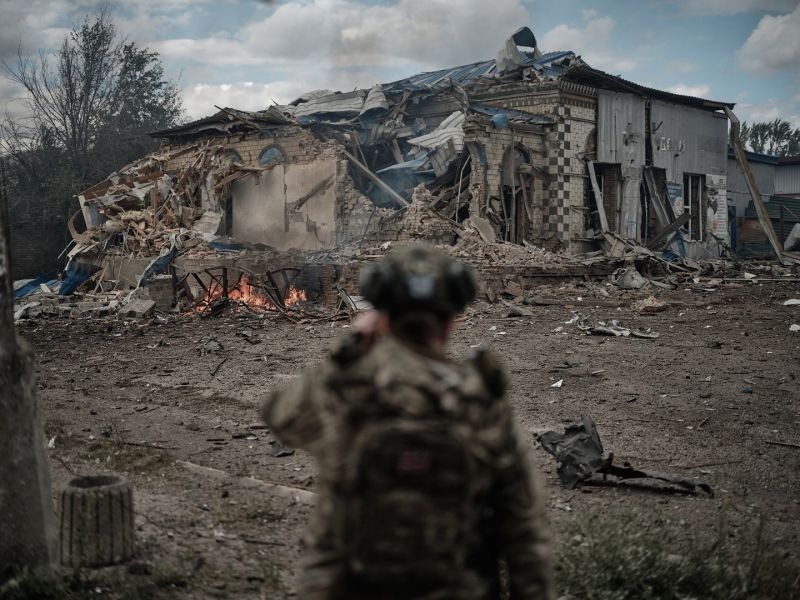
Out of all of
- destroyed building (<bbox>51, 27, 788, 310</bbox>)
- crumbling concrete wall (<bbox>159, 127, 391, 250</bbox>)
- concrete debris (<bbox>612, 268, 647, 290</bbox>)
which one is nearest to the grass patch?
concrete debris (<bbox>612, 268, 647, 290</bbox>)

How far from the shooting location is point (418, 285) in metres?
1.80

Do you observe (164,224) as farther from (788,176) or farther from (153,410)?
(788,176)

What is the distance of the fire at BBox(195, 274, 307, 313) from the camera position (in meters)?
14.7

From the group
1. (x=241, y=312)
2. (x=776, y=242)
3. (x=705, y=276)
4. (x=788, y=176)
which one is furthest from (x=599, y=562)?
(x=788, y=176)

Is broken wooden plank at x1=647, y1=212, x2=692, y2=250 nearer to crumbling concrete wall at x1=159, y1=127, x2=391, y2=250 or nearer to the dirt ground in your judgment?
the dirt ground

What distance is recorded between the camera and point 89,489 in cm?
388

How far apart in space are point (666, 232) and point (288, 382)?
15424mm

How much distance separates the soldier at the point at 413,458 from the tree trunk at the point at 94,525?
2302 millimetres

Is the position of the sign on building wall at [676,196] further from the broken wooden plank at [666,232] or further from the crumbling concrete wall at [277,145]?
the crumbling concrete wall at [277,145]

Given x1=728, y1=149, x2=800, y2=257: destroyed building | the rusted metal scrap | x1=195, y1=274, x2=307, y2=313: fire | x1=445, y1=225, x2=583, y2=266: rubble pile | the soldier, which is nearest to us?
the soldier

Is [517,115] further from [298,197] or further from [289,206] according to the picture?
[289,206]

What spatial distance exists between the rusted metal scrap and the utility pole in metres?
3.32

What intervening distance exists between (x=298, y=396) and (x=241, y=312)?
1219cm

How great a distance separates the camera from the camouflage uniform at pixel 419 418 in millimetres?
1800
